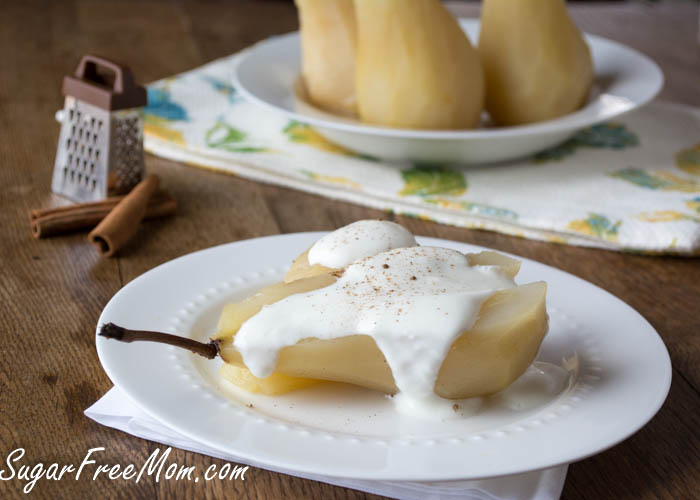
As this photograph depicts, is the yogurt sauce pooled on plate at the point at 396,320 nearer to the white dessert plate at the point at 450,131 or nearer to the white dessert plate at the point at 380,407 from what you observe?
the white dessert plate at the point at 380,407

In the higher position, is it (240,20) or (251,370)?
(251,370)

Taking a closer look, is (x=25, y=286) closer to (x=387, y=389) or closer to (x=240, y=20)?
(x=387, y=389)

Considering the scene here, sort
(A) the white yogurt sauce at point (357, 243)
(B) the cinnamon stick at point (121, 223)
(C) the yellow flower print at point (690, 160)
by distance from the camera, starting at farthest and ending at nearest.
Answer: (C) the yellow flower print at point (690, 160)
(B) the cinnamon stick at point (121, 223)
(A) the white yogurt sauce at point (357, 243)

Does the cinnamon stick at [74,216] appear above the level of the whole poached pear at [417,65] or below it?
below

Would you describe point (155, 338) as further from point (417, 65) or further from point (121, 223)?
point (417, 65)

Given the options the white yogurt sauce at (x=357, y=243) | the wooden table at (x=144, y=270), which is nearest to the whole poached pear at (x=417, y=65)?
the wooden table at (x=144, y=270)

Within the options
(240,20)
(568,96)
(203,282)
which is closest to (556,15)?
(568,96)
